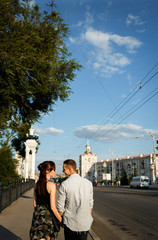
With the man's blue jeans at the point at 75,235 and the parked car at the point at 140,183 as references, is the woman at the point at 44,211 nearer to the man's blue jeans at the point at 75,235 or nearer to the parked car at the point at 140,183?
the man's blue jeans at the point at 75,235

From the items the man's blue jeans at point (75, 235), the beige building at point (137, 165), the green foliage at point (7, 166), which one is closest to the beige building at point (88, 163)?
the beige building at point (137, 165)

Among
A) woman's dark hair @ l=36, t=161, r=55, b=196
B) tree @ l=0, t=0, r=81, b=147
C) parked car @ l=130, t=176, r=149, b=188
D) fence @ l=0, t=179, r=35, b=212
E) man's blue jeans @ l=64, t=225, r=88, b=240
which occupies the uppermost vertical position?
tree @ l=0, t=0, r=81, b=147

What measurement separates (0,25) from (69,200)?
9337 millimetres

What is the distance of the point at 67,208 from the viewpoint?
11.0ft

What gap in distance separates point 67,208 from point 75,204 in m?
0.13

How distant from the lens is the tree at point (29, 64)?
10.4 meters

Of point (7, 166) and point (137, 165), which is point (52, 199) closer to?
point (7, 166)

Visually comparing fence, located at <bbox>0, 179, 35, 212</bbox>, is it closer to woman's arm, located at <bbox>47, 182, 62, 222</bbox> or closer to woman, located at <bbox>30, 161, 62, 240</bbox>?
woman, located at <bbox>30, 161, 62, 240</bbox>

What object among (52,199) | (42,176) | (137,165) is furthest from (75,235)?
(137,165)

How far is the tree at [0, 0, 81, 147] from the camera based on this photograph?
10.4 meters

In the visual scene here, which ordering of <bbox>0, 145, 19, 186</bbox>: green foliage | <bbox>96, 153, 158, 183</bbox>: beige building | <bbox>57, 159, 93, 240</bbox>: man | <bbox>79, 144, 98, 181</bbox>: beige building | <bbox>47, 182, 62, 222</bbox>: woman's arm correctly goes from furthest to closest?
<bbox>79, 144, 98, 181</bbox>: beige building → <bbox>96, 153, 158, 183</bbox>: beige building → <bbox>0, 145, 19, 186</bbox>: green foliage → <bbox>47, 182, 62, 222</bbox>: woman's arm → <bbox>57, 159, 93, 240</bbox>: man

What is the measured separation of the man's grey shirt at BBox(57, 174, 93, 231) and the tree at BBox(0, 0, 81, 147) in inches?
287

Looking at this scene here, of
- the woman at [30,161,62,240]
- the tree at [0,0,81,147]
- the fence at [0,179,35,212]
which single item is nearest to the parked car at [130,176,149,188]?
the fence at [0,179,35,212]

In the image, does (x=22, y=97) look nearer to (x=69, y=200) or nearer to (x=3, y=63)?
(x=3, y=63)
